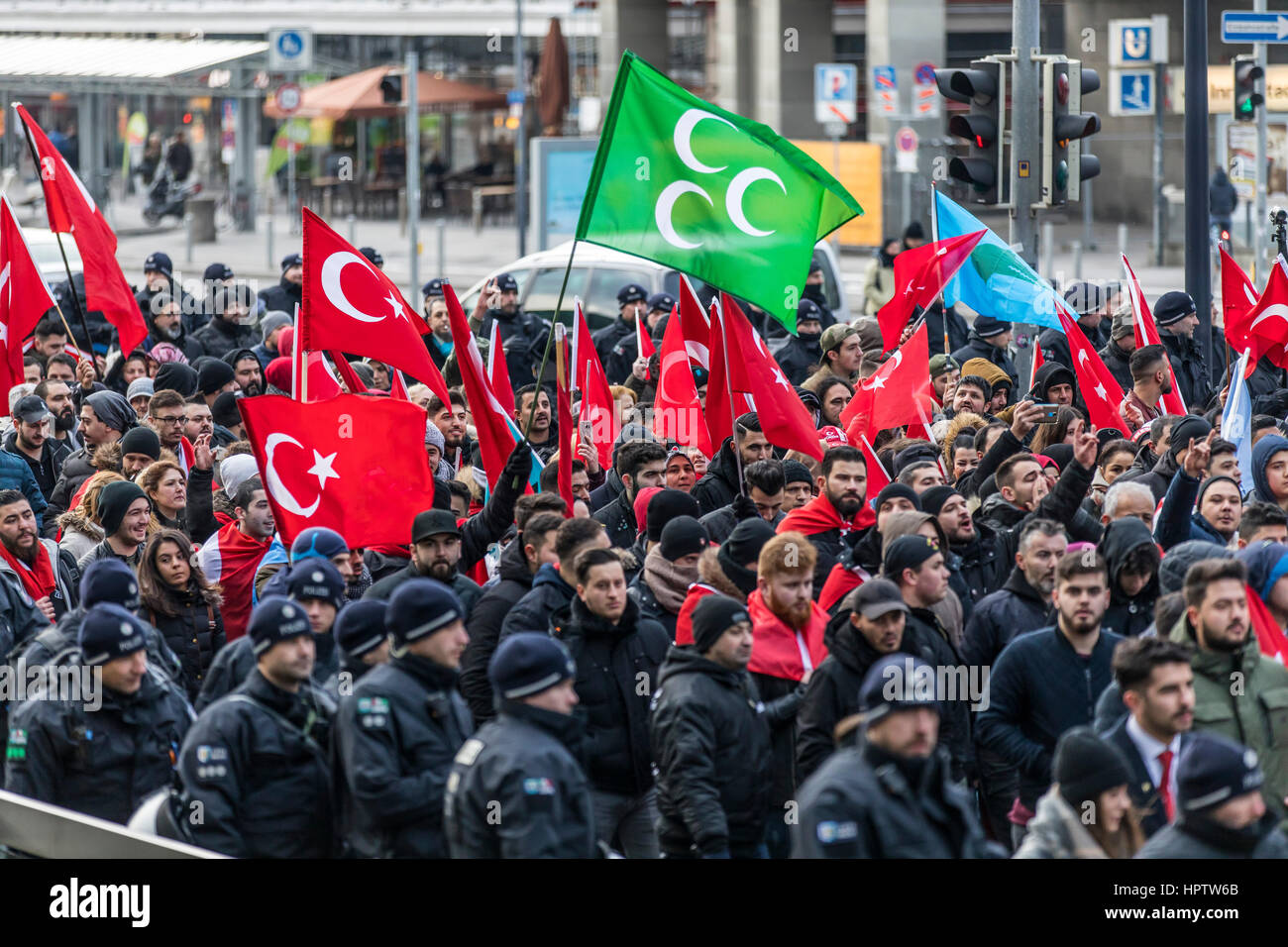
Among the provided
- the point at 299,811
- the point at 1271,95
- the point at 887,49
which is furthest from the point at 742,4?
the point at 299,811

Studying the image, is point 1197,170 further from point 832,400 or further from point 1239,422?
point 1239,422

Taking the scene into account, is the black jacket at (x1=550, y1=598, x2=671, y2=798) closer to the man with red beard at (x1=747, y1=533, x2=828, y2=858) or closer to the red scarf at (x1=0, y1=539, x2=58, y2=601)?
the man with red beard at (x1=747, y1=533, x2=828, y2=858)

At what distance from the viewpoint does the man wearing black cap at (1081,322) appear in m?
14.2

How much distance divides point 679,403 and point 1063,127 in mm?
3254

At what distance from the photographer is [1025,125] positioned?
41.2 feet

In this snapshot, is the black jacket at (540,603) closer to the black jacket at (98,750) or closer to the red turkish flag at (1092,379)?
the black jacket at (98,750)

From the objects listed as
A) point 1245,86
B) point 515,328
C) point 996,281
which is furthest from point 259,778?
point 1245,86

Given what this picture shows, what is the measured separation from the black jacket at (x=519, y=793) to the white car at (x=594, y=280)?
468 inches

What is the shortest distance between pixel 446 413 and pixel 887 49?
22.8 meters

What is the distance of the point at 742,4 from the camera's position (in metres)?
38.1

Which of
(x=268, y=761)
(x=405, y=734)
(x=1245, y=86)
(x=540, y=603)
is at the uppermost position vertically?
(x=1245, y=86)

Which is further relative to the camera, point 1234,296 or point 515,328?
point 515,328

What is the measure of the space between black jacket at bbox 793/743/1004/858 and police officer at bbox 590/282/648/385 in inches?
408

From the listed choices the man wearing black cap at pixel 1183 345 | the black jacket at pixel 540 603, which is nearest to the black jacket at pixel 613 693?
the black jacket at pixel 540 603
